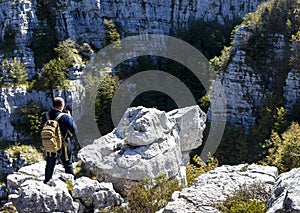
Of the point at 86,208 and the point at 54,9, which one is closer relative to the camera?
the point at 86,208

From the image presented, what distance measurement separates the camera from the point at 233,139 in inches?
897

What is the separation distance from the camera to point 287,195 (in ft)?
16.6

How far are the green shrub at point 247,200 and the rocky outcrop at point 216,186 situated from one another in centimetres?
11

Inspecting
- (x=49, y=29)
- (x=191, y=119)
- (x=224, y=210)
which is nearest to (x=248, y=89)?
Answer: (x=191, y=119)

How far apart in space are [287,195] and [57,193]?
14.3 ft

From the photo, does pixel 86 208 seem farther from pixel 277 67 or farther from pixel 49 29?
pixel 49 29

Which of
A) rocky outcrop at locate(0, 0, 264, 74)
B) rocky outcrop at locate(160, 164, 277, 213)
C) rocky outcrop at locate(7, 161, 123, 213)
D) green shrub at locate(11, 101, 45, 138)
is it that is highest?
rocky outcrop at locate(0, 0, 264, 74)

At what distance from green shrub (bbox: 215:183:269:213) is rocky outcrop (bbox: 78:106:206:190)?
3.00 metres

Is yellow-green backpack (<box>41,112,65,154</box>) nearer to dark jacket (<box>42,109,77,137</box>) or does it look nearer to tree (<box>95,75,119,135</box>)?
dark jacket (<box>42,109,77,137</box>)

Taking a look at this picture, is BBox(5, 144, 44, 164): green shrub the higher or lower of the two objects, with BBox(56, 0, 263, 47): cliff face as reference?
lower

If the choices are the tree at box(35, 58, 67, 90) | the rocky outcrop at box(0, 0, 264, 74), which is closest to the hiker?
the tree at box(35, 58, 67, 90)

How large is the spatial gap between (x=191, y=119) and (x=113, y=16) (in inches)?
933

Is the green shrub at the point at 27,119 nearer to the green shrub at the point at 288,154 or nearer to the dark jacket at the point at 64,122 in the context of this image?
the green shrub at the point at 288,154

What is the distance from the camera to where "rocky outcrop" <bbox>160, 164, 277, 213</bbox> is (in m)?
6.82
